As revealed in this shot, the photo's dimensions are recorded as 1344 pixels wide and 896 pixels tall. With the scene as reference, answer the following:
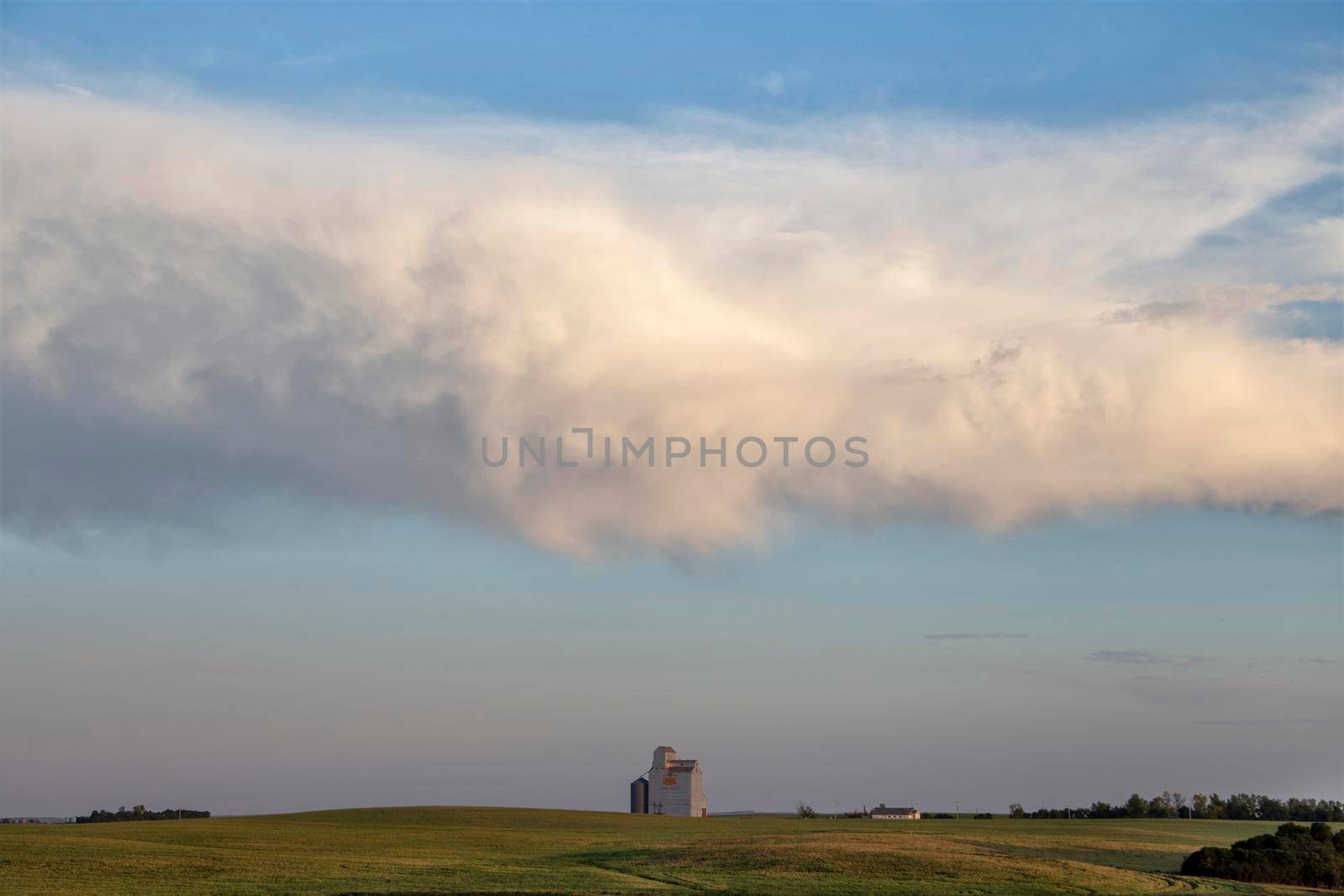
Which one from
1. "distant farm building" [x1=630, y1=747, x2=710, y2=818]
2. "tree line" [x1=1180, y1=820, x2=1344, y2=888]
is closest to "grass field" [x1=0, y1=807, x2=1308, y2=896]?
"tree line" [x1=1180, y1=820, x2=1344, y2=888]

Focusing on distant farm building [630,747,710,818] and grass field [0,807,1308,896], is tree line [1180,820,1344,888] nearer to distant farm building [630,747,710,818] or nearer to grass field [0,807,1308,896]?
grass field [0,807,1308,896]

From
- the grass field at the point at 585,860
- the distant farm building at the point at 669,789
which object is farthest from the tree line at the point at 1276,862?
the distant farm building at the point at 669,789

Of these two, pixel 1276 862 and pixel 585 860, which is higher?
pixel 1276 862

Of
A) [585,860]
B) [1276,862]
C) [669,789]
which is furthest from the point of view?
[669,789]

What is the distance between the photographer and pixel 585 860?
207 ft

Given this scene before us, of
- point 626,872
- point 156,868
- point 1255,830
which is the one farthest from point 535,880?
point 1255,830

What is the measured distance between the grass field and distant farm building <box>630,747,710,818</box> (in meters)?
32.3

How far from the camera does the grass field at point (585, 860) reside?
164ft

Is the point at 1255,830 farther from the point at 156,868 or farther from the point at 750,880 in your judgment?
the point at 156,868

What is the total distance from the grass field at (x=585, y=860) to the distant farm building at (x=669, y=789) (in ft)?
106

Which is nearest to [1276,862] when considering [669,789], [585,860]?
[585,860]

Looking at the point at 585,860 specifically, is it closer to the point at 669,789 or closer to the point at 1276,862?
the point at 1276,862

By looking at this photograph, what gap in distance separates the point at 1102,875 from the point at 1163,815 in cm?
7813

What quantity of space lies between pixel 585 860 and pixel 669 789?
59781mm
